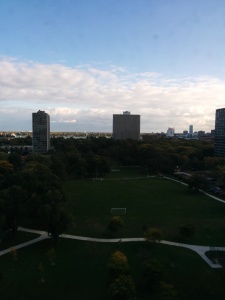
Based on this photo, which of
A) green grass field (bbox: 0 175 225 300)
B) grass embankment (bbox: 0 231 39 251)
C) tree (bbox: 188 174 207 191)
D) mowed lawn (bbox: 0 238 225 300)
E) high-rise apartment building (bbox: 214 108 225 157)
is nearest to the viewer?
mowed lawn (bbox: 0 238 225 300)

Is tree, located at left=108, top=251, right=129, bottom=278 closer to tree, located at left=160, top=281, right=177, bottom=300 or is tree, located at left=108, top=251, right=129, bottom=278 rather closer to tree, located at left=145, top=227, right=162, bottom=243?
tree, located at left=160, top=281, right=177, bottom=300

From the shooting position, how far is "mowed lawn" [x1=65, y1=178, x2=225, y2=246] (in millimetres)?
23156

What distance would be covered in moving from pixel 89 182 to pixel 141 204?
47.1 feet

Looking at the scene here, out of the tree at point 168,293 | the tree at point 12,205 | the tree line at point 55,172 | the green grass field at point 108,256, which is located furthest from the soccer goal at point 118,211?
the tree at point 168,293

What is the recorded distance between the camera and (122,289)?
1384cm

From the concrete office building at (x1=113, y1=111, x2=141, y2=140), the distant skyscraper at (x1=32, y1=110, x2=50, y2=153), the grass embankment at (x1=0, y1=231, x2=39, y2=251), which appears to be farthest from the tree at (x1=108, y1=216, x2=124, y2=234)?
the concrete office building at (x1=113, y1=111, x2=141, y2=140)

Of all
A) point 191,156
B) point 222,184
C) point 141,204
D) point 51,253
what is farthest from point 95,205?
point 191,156

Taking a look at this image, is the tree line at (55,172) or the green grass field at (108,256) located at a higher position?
the tree line at (55,172)

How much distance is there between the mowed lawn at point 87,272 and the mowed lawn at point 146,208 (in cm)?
256

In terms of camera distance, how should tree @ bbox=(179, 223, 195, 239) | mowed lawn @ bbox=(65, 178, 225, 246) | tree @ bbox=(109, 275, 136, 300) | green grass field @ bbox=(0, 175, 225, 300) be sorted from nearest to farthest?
tree @ bbox=(109, 275, 136, 300) → green grass field @ bbox=(0, 175, 225, 300) → tree @ bbox=(179, 223, 195, 239) → mowed lawn @ bbox=(65, 178, 225, 246)

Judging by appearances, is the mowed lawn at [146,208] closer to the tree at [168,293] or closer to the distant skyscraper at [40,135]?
the tree at [168,293]

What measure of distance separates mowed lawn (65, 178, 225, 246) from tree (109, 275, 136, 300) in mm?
8062

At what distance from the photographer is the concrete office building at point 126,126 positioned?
139 metres

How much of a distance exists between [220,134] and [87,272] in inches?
1950
